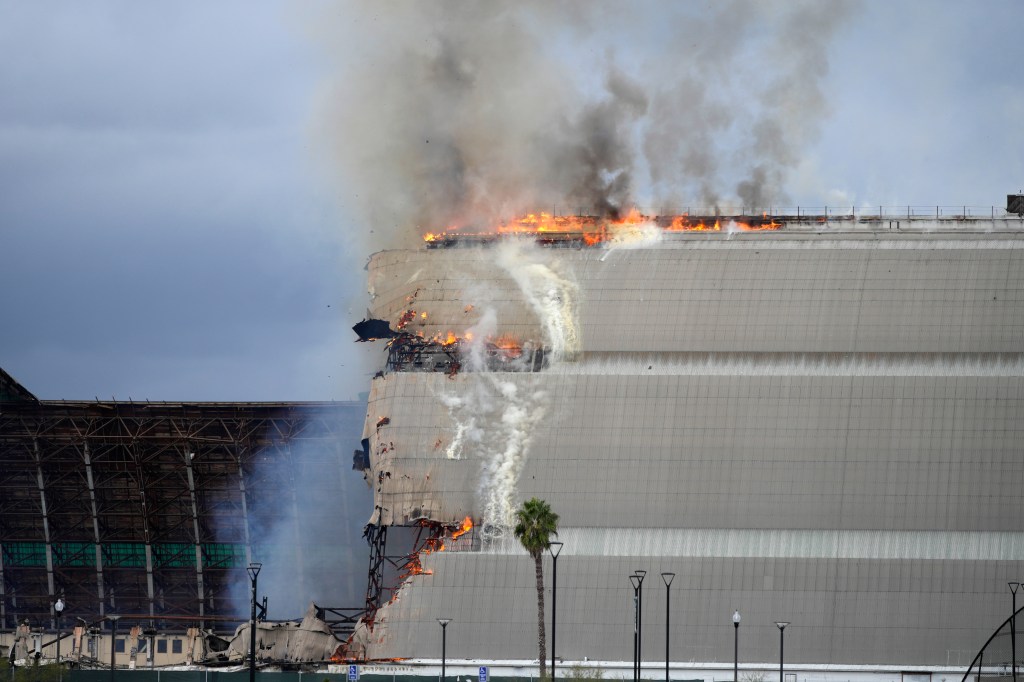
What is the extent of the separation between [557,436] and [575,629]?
1361 cm

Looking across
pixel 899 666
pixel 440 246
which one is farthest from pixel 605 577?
pixel 440 246

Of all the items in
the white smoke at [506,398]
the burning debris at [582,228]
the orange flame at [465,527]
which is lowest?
the orange flame at [465,527]

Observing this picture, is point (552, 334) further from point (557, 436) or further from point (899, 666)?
point (899, 666)

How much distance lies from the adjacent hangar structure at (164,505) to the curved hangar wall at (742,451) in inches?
714

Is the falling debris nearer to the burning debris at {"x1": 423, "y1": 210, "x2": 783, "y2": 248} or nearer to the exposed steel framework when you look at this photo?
the burning debris at {"x1": 423, "y1": 210, "x2": 783, "y2": 248}

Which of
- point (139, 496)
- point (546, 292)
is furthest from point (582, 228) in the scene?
point (139, 496)

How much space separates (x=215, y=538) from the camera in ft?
428

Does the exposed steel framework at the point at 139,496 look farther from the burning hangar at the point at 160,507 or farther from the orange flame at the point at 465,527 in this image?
the orange flame at the point at 465,527

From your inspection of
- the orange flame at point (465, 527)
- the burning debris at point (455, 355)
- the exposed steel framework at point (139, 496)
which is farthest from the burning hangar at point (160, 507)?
the orange flame at point (465, 527)

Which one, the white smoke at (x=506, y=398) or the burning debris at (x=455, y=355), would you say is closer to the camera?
the white smoke at (x=506, y=398)

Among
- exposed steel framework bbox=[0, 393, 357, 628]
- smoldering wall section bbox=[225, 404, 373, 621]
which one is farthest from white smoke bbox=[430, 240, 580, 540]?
exposed steel framework bbox=[0, 393, 357, 628]

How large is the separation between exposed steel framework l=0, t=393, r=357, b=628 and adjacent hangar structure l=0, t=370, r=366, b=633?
0.12 metres

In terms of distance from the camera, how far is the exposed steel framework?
418 ft

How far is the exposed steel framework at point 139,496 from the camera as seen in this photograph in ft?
418
